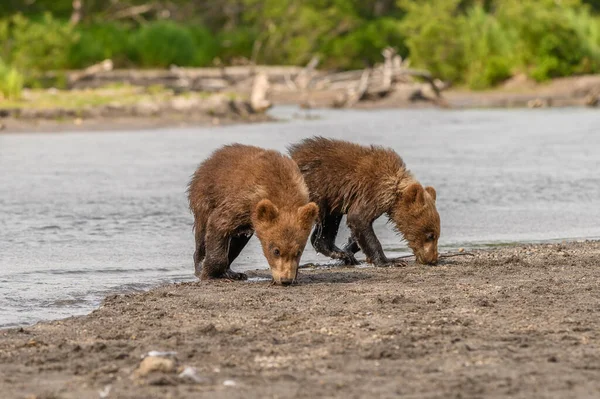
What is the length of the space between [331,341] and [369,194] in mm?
3828

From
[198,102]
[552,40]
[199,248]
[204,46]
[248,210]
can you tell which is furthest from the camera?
[204,46]

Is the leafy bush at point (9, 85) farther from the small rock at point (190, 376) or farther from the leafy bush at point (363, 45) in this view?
the small rock at point (190, 376)

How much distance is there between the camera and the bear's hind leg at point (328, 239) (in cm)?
1083

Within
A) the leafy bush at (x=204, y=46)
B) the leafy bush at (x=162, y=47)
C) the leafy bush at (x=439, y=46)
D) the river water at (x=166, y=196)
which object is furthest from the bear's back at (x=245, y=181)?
the leafy bush at (x=204, y=46)

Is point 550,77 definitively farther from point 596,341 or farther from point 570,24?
point 596,341

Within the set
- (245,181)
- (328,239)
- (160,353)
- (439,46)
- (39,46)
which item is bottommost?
(328,239)

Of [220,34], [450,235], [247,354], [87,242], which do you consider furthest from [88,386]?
[220,34]

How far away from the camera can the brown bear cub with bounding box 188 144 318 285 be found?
869cm

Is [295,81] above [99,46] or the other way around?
the other way around

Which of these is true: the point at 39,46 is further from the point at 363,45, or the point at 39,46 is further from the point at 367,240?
the point at 367,240

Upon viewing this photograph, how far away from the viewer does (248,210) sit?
8977 millimetres

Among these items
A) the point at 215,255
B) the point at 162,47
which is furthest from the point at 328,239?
the point at 162,47

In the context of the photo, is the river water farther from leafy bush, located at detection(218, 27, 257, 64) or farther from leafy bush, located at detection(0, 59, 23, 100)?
leafy bush, located at detection(218, 27, 257, 64)

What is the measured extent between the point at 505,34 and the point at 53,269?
3644 cm
